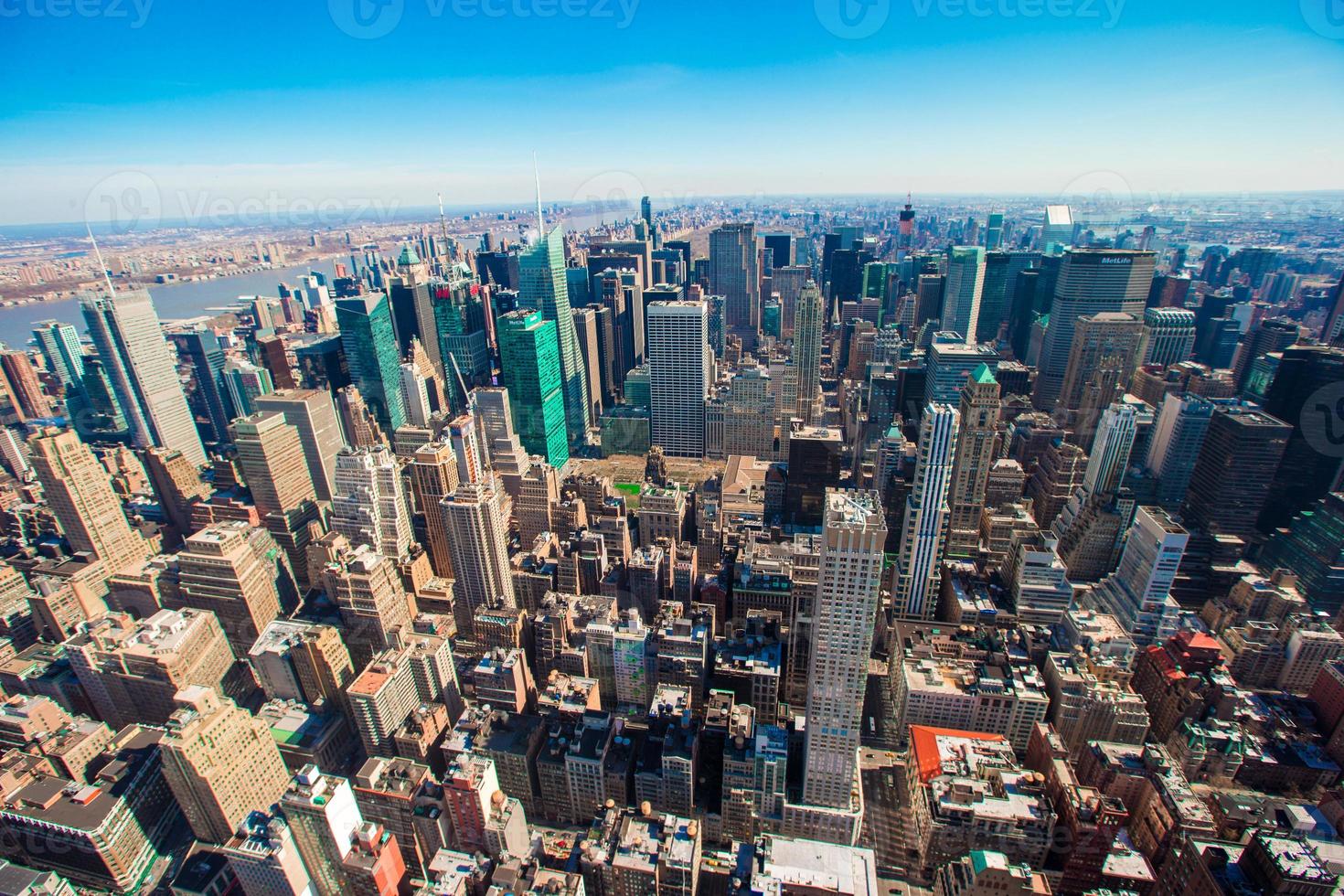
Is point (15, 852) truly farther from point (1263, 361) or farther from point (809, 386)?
point (1263, 361)

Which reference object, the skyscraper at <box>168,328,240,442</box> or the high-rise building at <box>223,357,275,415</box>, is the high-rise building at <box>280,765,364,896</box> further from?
the skyscraper at <box>168,328,240,442</box>

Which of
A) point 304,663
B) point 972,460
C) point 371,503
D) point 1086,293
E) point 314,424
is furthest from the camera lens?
point 1086,293

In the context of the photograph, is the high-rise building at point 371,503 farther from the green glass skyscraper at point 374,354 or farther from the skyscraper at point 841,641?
the skyscraper at point 841,641

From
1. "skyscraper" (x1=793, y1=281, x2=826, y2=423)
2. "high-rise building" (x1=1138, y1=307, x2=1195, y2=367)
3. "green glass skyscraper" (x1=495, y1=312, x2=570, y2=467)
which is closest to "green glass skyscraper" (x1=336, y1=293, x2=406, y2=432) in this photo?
"green glass skyscraper" (x1=495, y1=312, x2=570, y2=467)

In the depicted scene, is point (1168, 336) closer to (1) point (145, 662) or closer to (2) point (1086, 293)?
(2) point (1086, 293)

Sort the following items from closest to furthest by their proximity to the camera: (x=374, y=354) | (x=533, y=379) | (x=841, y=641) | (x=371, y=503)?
(x=841, y=641)
(x=371, y=503)
(x=533, y=379)
(x=374, y=354)

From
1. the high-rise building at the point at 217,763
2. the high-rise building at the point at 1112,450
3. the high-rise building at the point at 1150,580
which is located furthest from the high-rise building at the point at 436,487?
the high-rise building at the point at 1112,450

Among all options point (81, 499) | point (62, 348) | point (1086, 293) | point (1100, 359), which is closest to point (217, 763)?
point (81, 499)
